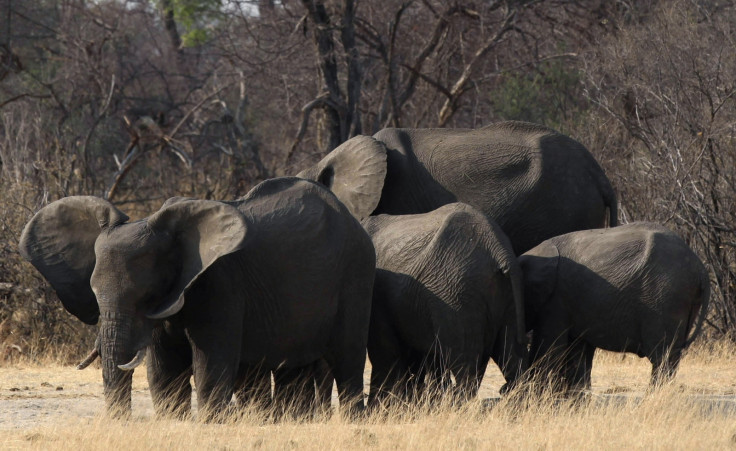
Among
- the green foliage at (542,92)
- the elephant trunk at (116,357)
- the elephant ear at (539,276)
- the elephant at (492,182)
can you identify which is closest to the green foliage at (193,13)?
the green foliage at (542,92)

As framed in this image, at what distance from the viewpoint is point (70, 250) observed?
873 centimetres

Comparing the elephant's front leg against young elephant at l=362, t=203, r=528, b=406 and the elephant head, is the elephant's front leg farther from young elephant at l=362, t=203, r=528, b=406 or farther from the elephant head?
young elephant at l=362, t=203, r=528, b=406

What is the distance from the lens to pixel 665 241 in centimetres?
956

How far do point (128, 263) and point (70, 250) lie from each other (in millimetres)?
817

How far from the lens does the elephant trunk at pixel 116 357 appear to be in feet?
26.5

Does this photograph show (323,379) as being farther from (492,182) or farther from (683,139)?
(683,139)

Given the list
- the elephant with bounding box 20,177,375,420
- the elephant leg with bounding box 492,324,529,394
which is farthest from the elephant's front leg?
the elephant leg with bounding box 492,324,529,394

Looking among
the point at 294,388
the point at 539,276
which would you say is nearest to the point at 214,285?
the point at 294,388

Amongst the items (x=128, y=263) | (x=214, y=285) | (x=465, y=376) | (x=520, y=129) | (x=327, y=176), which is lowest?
(x=465, y=376)

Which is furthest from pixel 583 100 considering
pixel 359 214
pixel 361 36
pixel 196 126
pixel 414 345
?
pixel 414 345

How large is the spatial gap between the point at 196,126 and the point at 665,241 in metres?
16.1

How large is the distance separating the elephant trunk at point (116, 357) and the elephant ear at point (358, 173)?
3057 mm

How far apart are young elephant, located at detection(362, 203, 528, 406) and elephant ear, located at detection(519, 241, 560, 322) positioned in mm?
398

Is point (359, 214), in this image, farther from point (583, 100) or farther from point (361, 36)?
point (583, 100)
